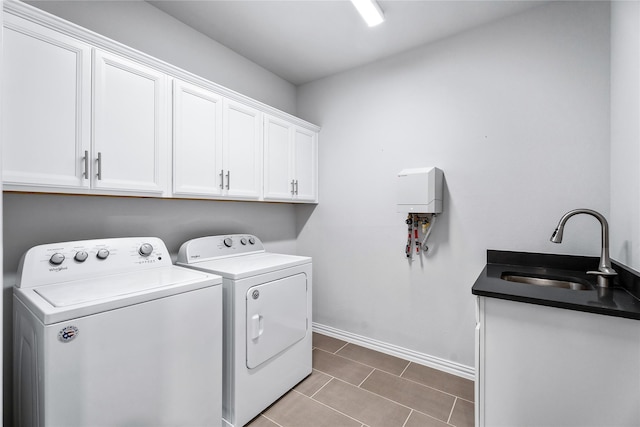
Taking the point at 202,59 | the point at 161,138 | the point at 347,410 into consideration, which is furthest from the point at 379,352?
the point at 202,59

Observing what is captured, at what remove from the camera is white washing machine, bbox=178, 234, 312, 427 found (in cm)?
171

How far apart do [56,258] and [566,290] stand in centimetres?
244

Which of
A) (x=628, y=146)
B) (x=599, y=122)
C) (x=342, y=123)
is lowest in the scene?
(x=628, y=146)

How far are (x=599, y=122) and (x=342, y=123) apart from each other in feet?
6.20

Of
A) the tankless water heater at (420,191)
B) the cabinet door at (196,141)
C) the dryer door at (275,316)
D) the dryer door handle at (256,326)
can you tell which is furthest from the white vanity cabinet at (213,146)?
the tankless water heater at (420,191)

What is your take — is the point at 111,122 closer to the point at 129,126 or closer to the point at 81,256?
the point at 129,126

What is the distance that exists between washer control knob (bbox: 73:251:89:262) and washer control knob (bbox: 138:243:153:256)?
264mm

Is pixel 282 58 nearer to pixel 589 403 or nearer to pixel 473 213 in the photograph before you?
pixel 473 213

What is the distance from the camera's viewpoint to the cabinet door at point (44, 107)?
1.27 m

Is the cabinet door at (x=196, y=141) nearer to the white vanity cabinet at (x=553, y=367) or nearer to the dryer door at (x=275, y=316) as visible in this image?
the dryer door at (x=275, y=316)

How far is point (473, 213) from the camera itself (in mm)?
2234

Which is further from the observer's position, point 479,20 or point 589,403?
point 479,20

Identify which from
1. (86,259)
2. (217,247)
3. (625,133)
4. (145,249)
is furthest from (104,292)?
(625,133)

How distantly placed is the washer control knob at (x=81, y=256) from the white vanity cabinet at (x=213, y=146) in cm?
56
